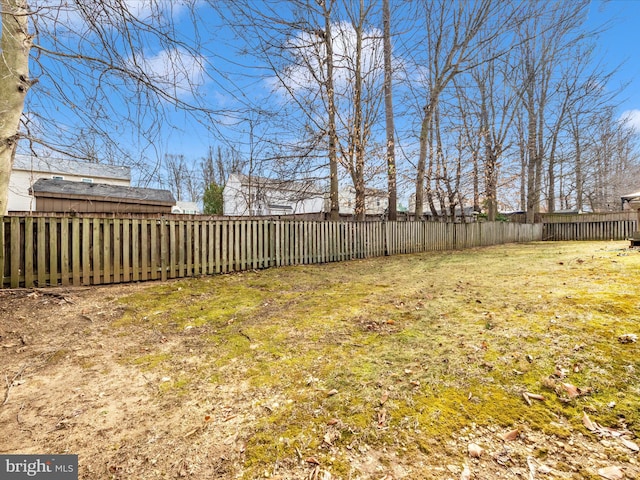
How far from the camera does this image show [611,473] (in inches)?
44.9

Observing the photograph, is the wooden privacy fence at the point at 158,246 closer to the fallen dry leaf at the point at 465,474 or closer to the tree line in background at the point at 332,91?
the tree line in background at the point at 332,91

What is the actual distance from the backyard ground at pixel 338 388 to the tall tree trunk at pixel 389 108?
7.95m

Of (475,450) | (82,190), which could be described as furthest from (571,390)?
(82,190)

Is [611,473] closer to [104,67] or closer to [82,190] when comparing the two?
[104,67]

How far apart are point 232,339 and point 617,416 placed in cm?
266

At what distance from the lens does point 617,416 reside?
4.65 ft

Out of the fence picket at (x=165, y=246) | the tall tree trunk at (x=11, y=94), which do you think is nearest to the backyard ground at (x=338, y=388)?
the fence picket at (x=165, y=246)

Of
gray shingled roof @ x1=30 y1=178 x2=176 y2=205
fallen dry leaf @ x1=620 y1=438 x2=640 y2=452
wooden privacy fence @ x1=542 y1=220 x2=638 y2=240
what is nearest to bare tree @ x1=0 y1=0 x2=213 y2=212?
fallen dry leaf @ x1=620 y1=438 x2=640 y2=452

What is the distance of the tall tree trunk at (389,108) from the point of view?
33.6 feet

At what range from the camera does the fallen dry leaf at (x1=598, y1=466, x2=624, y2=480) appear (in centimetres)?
112

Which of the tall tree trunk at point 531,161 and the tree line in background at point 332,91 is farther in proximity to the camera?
the tall tree trunk at point 531,161

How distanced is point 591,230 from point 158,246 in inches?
845

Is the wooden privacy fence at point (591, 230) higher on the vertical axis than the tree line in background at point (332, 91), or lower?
lower

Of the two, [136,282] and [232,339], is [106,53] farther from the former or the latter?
[136,282]
